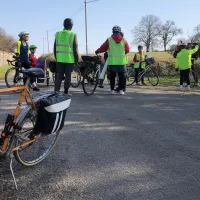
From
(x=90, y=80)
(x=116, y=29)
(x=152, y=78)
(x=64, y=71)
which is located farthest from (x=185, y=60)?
(x=64, y=71)

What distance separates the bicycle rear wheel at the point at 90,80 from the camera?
9422 mm

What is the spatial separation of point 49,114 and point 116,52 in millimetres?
6143

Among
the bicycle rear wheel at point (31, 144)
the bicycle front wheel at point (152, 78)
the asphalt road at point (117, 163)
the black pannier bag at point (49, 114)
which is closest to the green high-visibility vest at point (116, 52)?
the asphalt road at point (117, 163)

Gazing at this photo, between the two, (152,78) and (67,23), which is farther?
(152,78)

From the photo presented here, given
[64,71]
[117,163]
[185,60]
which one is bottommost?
[117,163]

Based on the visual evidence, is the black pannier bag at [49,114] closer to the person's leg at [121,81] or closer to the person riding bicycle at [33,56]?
the person's leg at [121,81]

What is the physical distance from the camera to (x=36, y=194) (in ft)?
10.00

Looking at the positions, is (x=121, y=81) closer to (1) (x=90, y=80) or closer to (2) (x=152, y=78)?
(1) (x=90, y=80)

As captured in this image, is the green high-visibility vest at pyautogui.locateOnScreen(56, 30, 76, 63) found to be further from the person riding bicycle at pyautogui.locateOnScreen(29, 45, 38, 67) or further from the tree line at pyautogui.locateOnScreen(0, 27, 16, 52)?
the tree line at pyautogui.locateOnScreen(0, 27, 16, 52)

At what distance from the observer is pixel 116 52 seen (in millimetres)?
9344

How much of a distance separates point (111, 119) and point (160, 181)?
9.45 ft

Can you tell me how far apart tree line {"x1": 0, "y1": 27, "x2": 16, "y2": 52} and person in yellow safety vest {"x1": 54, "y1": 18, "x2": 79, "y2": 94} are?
6003cm

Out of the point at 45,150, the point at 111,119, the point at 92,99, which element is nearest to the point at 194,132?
the point at 111,119

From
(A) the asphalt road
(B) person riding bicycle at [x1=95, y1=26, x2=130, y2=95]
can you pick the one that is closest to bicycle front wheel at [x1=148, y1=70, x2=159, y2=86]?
(B) person riding bicycle at [x1=95, y1=26, x2=130, y2=95]
